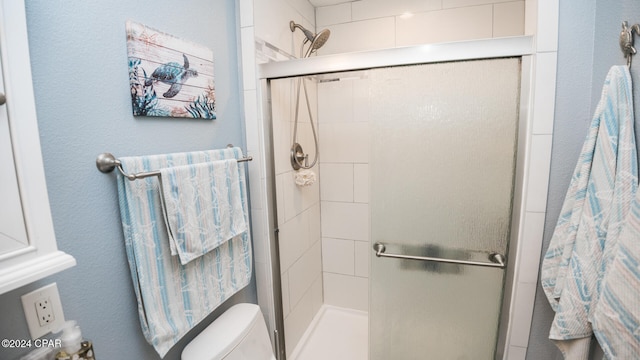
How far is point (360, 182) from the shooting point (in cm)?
221

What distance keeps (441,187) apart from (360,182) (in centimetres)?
97

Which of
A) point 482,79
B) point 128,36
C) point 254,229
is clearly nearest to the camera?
point 128,36

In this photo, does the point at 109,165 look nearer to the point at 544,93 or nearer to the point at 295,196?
the point at 295,196

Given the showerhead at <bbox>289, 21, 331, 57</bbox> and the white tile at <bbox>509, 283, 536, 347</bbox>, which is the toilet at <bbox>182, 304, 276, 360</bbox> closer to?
the white tile at <bbox>509, 283, 536, 347</bbox>

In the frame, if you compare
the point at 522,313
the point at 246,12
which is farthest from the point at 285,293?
the point at 246,12

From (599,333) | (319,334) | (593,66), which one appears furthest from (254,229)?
(593,66)

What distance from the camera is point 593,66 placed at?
3.37 feet

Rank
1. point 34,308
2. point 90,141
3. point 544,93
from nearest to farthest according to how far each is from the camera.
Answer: point 34,308 < point 90,141 < point 544,93

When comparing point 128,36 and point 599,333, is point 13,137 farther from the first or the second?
point 599,333

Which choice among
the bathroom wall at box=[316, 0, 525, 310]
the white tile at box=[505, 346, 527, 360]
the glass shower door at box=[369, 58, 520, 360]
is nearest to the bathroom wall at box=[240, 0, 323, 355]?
the bathroom wall at box=[316, 0, 525, 310]

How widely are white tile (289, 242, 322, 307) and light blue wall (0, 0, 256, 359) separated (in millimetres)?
936

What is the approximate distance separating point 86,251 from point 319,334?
1790mm

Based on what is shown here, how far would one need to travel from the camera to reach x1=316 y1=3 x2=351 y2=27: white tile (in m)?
2.04

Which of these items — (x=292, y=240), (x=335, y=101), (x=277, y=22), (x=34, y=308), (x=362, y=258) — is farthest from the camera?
(x=362, y=258)
